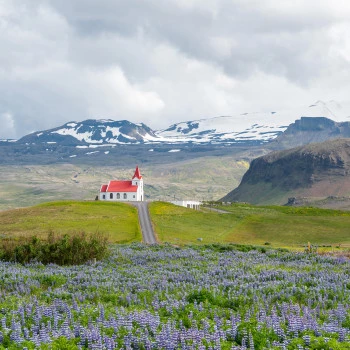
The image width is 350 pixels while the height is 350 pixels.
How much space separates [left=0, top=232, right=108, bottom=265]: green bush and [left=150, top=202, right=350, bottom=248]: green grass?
48.4 m

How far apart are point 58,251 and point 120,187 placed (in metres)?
133

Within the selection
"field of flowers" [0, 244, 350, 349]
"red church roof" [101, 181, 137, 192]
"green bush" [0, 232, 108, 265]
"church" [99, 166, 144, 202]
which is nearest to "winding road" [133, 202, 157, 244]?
"church" [99, 166, 144, 202]

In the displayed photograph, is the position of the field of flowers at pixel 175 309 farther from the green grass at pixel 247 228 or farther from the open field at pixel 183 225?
the green grass at pixel 247 228

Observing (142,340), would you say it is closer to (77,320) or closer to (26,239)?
(77,320)

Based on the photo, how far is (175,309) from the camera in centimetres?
1639

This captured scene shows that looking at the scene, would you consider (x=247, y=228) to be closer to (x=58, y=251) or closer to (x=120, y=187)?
(x=120, y=187)

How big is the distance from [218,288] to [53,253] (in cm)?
1690

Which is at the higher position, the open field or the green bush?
the green bush

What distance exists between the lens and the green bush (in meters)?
34.3

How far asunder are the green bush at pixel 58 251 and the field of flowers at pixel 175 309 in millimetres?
4404

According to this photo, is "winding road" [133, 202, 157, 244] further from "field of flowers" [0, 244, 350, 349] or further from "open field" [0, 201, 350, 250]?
"field of flowers" [0, 244, 350, 349]

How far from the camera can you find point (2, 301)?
18797 mm

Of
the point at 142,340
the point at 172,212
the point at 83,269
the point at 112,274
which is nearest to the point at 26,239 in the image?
the point at 83,269

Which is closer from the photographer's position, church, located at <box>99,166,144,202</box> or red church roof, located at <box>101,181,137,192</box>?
church, located at <box>99,166,144,202</box>
